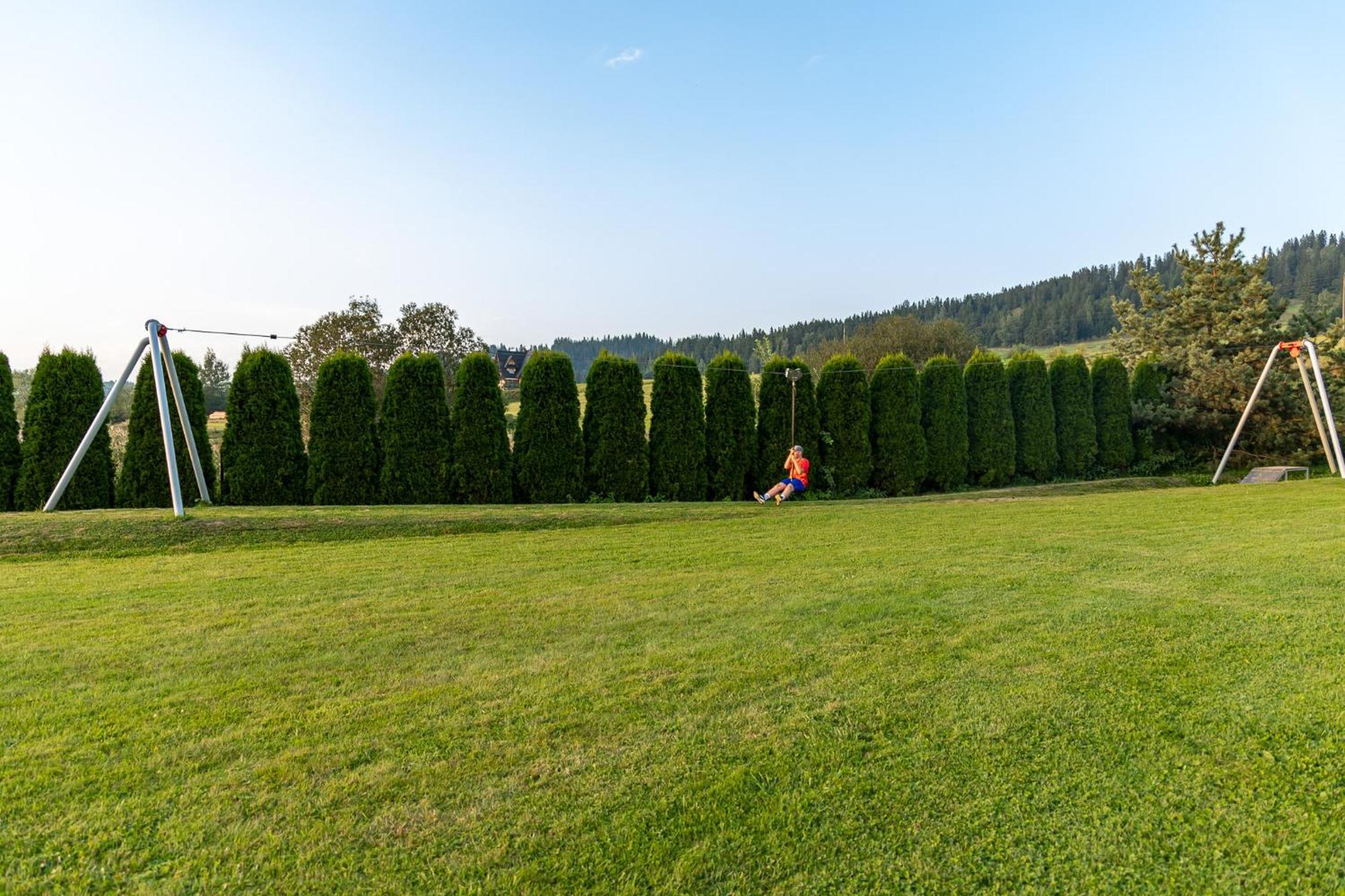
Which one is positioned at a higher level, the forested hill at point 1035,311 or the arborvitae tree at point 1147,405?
the forested hill at point 1035,311

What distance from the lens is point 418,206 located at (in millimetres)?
14859

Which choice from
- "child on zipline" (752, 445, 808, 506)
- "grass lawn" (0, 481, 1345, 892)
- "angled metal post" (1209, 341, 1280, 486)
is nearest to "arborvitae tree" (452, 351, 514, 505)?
"child on zipline" (752, 445, 808, 506)

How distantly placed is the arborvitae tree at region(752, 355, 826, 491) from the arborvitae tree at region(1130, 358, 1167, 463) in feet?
40.0

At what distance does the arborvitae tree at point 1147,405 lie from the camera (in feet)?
74.5

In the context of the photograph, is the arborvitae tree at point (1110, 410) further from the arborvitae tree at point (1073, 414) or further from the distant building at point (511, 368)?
the distant building at point (511, 368)

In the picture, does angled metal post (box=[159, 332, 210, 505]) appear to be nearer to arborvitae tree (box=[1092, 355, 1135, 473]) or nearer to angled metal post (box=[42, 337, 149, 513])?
angled metal post (box=[42, 337, 149, 513])

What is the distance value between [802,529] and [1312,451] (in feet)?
77.0

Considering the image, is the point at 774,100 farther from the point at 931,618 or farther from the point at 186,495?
the point at 186,495

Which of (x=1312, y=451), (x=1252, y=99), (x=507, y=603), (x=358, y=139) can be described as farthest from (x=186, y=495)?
(x=1312, y=451)

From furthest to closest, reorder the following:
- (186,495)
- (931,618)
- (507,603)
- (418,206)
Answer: (418,206), (186,495), (507,603), (931,618)

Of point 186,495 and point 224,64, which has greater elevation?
point 224,64

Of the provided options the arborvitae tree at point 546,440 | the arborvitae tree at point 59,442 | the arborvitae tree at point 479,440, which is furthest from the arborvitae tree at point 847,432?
the arborvitae tree at point 59,442

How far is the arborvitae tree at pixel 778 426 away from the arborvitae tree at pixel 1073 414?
8806 mm

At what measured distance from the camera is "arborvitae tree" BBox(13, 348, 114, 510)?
13078mm
